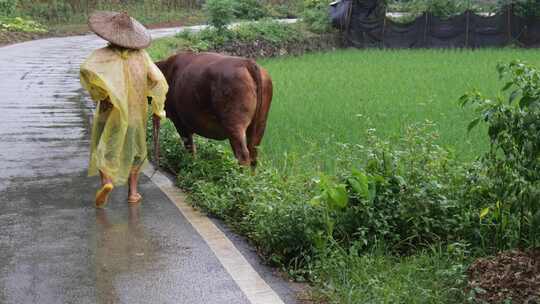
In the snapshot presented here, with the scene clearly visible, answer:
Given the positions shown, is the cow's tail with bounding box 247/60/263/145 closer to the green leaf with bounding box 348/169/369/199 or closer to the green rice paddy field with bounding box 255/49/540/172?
the green rice paddy field with bounding box 255/49/540/172

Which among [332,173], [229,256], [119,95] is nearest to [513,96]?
[229,256]

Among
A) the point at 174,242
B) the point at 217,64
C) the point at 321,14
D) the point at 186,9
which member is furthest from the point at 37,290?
the point at 186,9

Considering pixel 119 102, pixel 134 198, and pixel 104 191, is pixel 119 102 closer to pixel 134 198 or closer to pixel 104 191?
pixel 104 191

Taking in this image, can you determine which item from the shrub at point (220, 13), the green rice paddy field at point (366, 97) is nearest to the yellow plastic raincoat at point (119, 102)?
the green rice paddy field at point (366, 97)

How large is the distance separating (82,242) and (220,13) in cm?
1908

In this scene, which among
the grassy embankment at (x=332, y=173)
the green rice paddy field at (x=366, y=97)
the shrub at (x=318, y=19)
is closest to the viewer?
the grassy embankment at (x=332, y=173)

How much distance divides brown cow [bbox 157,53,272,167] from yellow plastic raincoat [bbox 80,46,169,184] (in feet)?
2.01

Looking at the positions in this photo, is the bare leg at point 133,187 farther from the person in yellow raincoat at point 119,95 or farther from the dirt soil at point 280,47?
the dirt soil at point 280,47

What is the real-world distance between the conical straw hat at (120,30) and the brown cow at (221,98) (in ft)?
2.83

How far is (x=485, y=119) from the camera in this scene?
17.2 ft

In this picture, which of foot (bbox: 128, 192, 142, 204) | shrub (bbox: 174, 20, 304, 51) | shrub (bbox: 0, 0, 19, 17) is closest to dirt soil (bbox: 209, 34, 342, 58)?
shrub (bbox: 174, 20, 304, 51)

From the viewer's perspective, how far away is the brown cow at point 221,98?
813 centimetres

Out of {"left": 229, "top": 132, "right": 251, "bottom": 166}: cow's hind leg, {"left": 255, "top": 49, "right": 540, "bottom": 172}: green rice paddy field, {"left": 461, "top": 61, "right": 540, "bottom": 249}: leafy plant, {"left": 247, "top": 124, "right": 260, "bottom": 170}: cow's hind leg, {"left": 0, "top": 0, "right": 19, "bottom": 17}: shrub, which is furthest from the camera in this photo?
{"left": 0, "top": 0, "right": 19, "bottom": 17}: shrub

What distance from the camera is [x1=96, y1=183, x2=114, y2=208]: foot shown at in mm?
7441
